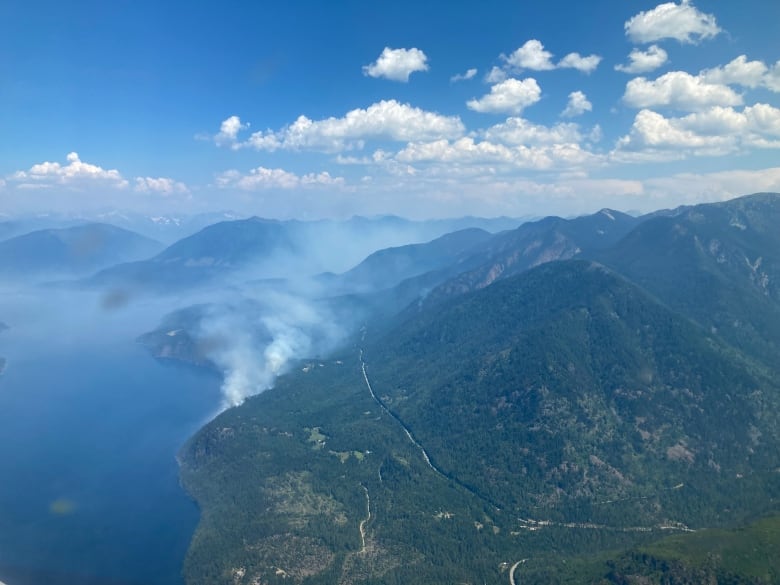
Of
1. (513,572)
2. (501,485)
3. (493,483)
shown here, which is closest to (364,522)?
(513,572)

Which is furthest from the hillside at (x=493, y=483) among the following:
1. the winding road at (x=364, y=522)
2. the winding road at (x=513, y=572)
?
the winding road at (x=513, y=572)

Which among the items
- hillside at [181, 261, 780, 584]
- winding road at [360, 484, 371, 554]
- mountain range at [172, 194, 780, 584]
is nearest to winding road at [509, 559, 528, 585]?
mountain range at [172, 194, 780, 584]

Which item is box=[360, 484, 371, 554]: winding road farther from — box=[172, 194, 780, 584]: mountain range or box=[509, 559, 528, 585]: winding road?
box=[509, 559, 528, 585]: winding road

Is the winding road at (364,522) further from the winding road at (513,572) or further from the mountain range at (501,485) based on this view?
the winding road at (513,572)

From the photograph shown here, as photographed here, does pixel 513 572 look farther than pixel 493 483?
No

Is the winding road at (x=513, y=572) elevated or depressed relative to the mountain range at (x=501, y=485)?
depressed

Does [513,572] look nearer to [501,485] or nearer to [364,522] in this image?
[501,485]

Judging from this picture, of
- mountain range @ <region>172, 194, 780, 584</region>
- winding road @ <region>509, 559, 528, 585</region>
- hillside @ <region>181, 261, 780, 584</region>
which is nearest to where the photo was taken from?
winding road @ <region>509, 559, 528, 585</region>

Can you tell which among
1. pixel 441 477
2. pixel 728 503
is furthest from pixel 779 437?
pixel 441 477

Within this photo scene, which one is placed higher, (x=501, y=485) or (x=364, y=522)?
(x=501, y=485)

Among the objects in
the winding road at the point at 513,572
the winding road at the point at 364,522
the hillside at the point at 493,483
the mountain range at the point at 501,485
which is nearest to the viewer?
the winding road at the point at 513,572

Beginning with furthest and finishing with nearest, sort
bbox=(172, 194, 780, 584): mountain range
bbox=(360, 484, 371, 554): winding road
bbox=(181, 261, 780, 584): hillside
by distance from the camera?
bbox=(360, 484, 371, 554): winding road
bbox=(181, 261, 780, 584): hillside
bbox=(172, 194, 780, 584): mountain range

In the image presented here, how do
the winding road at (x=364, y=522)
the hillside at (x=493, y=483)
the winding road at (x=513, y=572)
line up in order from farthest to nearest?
the winding road at (x=364, y=522), the hillside at (x=493, y=483), the winding road at (x=513, y=572)
